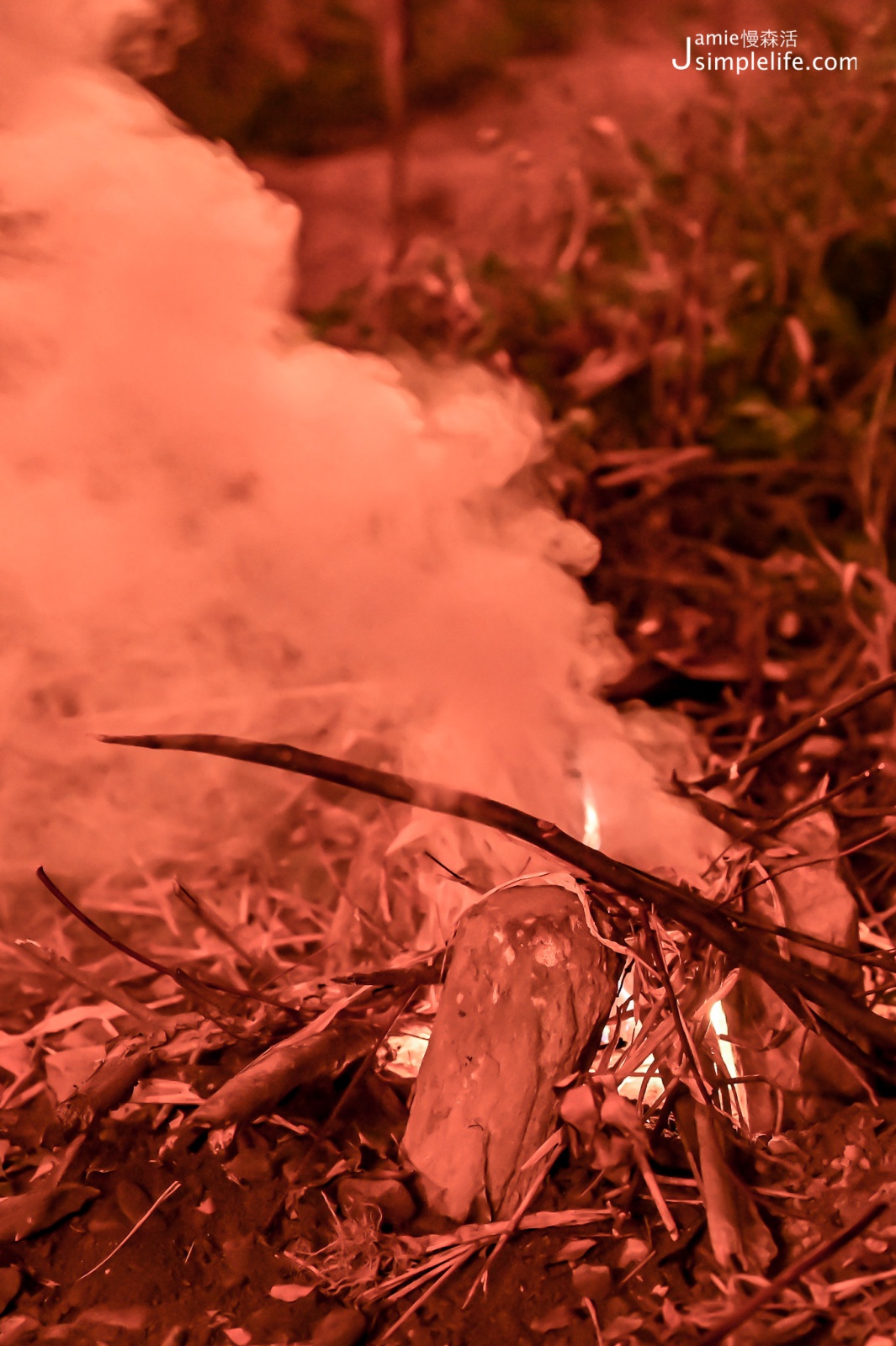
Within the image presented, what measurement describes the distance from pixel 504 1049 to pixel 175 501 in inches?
31.3

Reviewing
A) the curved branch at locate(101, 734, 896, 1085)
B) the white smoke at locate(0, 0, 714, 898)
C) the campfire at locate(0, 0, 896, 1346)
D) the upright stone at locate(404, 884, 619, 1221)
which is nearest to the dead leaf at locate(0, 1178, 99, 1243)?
the campfire at locate(0, 0, 896, 1346)

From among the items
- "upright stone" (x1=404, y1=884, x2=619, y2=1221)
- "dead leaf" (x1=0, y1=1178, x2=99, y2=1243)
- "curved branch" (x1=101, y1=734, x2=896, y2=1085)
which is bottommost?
Result: "dead leaf" (x1=0, y1=1178, x2=99, y2=1243)

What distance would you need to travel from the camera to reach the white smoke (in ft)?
4.27

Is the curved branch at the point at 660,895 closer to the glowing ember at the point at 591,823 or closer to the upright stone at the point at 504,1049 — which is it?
the upright stone at the point at 504,1049

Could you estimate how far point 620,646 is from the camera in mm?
1794

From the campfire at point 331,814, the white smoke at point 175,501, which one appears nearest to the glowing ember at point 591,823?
the campfire at point 331,814

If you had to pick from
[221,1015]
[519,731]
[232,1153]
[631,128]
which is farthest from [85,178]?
[631,128]

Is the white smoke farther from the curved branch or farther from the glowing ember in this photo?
the curved branch

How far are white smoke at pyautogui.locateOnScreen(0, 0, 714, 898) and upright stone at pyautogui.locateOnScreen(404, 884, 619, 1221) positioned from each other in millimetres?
333

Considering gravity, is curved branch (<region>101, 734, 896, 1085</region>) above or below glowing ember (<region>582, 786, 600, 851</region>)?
above

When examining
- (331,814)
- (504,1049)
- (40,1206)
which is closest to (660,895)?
(504,1049)

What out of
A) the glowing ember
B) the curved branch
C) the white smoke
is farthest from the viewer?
the white smoke

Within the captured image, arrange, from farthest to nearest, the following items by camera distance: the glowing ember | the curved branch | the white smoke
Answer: the white smoke < the glowing ember < the curved branch

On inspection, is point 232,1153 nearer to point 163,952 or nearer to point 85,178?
point 163,952
